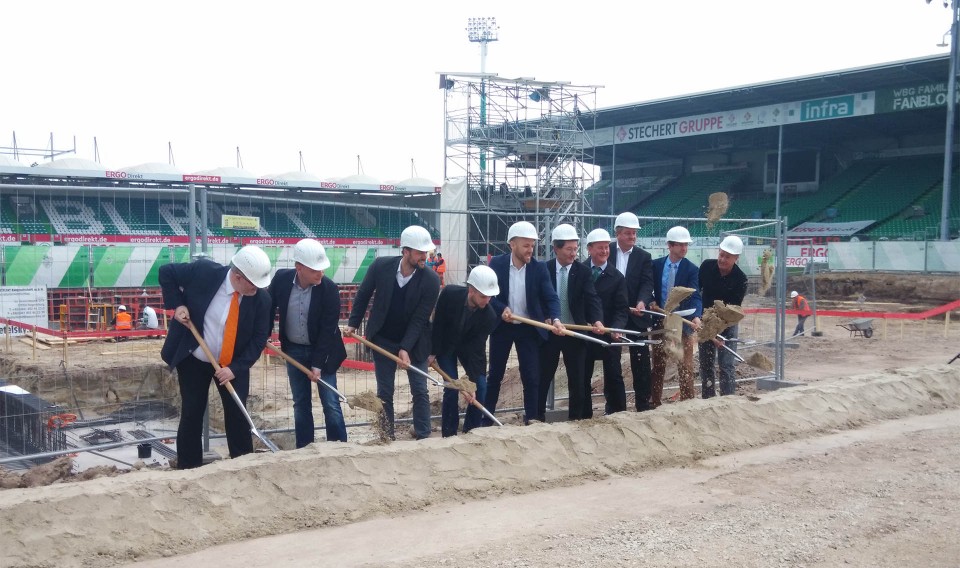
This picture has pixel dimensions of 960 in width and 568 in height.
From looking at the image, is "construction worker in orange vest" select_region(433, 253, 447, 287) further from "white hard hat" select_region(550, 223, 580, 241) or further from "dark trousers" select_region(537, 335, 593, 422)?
"dark trousers" select_region(537, 335, 593, 422)

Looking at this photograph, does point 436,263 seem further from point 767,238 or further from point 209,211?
point 767,238

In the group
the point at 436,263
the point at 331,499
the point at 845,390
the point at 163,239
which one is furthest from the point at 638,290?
the point at 163,239

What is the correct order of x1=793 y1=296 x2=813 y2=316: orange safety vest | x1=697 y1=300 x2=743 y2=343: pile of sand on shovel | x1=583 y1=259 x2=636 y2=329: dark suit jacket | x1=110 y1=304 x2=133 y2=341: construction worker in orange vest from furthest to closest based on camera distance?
x1=793 y1=296 x2=813 y2=316: orange safety vest < x1=110 y1=304 x2=133 y2=341: construction worker in orange vest < x1=697 y1=300 x2=743 y2=343: pile of sand on shovel < x1=583 y1=259 x2=636 y2=329: dark suit jacket

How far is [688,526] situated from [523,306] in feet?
8.39

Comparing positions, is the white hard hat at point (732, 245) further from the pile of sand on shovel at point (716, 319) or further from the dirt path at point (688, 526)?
the dirt path at point (688, 526)

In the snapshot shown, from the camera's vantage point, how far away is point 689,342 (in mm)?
7684

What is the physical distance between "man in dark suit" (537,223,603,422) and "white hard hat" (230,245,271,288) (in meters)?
2.54

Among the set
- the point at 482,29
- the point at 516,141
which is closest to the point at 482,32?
the point at 482,29

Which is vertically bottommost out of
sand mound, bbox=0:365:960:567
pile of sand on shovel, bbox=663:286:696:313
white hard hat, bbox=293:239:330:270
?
sand mound, bbox=0:365:960:567

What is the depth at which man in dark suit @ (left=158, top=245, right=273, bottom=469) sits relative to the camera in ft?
16.8

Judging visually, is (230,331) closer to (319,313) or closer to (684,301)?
(319,313)

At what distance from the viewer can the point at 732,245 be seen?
8000mm

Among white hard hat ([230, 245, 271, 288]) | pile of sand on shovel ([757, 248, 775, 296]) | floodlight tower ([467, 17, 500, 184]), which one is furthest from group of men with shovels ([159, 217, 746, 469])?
floodlight tower ([467, 17, 500, 184])

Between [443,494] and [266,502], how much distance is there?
1098 millimetres
